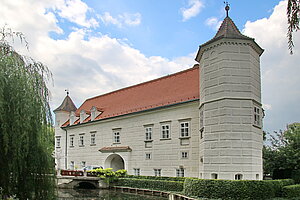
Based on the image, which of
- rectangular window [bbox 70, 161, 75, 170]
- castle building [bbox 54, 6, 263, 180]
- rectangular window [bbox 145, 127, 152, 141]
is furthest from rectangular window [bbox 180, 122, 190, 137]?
rectangular window [bbox 70, 161, 75, 170]

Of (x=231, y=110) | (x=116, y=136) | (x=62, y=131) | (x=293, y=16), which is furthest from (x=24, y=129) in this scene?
(x=62, y=131)

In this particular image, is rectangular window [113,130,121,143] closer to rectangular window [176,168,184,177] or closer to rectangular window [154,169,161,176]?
rectangular window [154,169,161,176]

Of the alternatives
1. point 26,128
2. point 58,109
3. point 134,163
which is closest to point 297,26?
point 26,128

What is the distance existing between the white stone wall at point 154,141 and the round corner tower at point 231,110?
298 cm

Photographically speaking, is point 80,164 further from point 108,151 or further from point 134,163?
point 134,163

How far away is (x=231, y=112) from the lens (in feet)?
60.0

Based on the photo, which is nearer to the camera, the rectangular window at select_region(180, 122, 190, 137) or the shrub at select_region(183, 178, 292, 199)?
the shrub at select_region(183, 178, 292, 199)

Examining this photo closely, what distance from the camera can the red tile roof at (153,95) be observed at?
2508cm

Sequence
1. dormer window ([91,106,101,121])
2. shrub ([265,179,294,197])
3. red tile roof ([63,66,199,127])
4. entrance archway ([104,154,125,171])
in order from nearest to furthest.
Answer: shrub ([265,179,294,197]) → red tile roof ([63,66,199,127]) → entrance archway ([104,154,125,171]) → dormer window ([91,106,101,121])

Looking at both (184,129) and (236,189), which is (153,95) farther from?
(236,189)

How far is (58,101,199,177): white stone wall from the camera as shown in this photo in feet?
74.8

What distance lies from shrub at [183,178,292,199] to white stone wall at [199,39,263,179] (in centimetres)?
110

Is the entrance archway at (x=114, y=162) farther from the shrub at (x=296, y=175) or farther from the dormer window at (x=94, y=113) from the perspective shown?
the shrub at (x=296, y=175)

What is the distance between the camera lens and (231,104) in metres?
18.4
